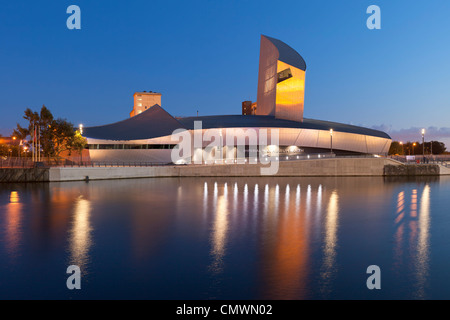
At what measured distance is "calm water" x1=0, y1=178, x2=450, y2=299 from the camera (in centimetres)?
763

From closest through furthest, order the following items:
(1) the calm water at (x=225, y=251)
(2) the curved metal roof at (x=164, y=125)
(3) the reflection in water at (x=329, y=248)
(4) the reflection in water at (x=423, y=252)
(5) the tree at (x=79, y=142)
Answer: (1) the calm water at (x=225, y=251) → (4) the reflection in water at (x=423, y=252) → (3) the reflection in water at (x=329, y=248) → (5) the tree at (x=79, y=142) → (2) the curved metal roof at (x=164, y=125)

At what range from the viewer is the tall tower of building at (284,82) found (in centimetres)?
6544

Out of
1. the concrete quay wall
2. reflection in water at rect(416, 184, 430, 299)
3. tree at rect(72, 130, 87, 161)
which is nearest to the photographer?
reflection in water at rect(416, 184, 430, 299)

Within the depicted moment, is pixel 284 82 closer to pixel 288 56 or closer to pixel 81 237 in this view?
pixel 288 56

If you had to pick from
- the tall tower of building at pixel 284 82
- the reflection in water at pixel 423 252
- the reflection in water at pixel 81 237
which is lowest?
the reflection in water at pixel 423 252

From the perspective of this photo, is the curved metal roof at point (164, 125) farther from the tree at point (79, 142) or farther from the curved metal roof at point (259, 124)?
the tree at point (79, 142)

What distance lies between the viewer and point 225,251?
34.6 feet

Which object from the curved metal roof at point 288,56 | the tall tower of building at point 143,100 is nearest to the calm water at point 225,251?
the curved metal roof at point 288,56

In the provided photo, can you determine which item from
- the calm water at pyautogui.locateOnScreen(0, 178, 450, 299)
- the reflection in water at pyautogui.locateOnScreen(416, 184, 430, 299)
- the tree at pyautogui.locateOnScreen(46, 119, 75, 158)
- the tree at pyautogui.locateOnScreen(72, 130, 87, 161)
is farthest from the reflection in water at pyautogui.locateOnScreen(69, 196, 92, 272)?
the tree at pyautogui.locateOnScreen(46, 119, 75, 158)

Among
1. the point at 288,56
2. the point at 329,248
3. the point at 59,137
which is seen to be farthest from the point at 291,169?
the point at 329,248

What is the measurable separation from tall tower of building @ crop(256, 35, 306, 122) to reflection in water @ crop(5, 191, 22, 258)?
170ft

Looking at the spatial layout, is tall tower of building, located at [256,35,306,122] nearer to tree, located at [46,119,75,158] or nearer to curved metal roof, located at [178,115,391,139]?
curved metal roof, located at [178,115,391,139]

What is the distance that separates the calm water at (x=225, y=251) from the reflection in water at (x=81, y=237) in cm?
4

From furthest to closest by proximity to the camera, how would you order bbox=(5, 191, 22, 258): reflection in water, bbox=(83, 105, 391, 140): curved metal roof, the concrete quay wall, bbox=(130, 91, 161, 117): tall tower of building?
bbox=(130, 91, 161, 117): tall tower of building, bbox=(83, 105, 391, 140): curved metal roof, the concrete quay wall, bbox=(5, 191, 22, 258): reflection in water
